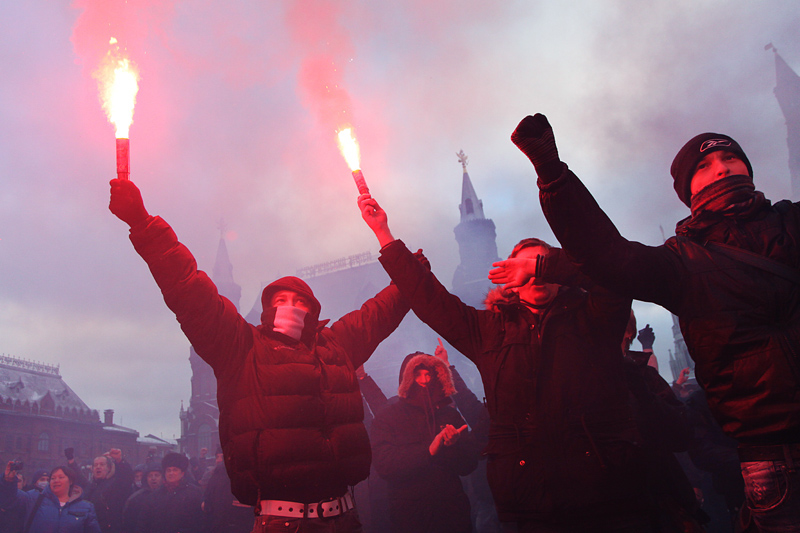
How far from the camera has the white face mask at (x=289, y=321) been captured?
3.75 metres

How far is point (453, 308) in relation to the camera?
3096 millimetres

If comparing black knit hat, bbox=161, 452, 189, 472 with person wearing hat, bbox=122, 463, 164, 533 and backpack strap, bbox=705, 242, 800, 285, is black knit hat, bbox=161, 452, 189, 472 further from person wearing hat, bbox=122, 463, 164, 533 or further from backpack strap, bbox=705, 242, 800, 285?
backpack strap, bbox=705, 242, 800, 285

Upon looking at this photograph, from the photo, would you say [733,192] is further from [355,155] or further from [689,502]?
[355,155]

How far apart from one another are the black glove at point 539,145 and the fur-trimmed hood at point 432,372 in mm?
3542

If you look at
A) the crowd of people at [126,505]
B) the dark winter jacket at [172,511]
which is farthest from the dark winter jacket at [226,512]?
the dark winter jacket at [172,511]

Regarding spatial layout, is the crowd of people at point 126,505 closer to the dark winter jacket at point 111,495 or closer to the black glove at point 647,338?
the dark winter jacket at point 111,495

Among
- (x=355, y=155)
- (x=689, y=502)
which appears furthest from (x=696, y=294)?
(x=355, y=155)

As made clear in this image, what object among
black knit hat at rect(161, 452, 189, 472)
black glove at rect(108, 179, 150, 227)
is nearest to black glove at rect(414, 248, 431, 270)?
black glove at rect(108, 179, 150, 227)

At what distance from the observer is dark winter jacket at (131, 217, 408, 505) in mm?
3127

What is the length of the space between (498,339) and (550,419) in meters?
0.54

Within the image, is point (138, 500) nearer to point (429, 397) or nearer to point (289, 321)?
point (429, 397)

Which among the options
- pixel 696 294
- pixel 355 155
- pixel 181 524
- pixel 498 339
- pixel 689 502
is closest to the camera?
pixel 696 294

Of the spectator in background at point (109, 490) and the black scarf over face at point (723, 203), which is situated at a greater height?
the black scarf over face at point (723, 203)

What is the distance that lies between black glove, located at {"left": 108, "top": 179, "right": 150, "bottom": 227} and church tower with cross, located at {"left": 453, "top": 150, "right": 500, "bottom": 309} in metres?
75.0
